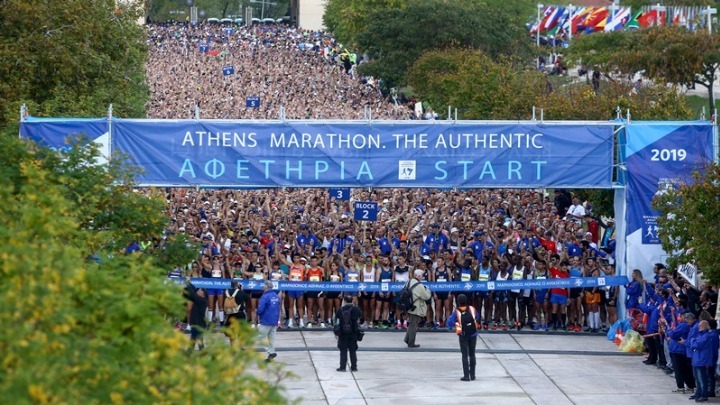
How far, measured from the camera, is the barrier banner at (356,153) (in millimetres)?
22344

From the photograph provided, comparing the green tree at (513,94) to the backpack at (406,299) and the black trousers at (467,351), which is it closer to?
the backpack at (406,299)

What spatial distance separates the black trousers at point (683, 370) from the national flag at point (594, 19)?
73555 mm

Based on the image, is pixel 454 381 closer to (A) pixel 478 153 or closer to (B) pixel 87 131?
(A) pixel 478 153

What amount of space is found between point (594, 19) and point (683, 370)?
74.8m

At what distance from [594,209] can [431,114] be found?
68.7 ft

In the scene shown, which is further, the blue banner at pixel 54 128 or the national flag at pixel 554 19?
the national flag at pixel 554 19

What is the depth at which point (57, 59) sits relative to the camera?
89.2ft

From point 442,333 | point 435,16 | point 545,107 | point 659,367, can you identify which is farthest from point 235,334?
point 435,16

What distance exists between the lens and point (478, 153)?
22719 millimetres

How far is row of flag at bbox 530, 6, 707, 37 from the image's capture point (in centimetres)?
8312

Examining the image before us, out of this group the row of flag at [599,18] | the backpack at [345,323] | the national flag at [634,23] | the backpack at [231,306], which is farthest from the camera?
the national flag at [634,23]

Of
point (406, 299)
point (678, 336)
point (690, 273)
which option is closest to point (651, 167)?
point (690, 273)

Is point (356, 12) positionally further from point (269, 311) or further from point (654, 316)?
point (654, 316)

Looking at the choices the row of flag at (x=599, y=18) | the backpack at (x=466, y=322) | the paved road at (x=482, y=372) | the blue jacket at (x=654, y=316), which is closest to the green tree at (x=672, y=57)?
the row of flag at (x=599, y=18)
